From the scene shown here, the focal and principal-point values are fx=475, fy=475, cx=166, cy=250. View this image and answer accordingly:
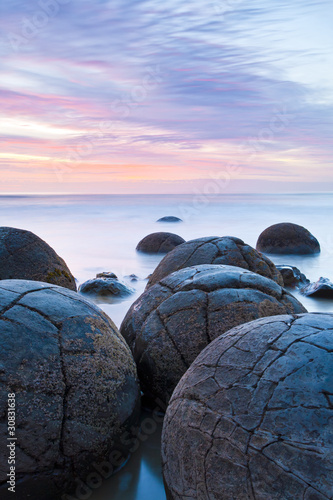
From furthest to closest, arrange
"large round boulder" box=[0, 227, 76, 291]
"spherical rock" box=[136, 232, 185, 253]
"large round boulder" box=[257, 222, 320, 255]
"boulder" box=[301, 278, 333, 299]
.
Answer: "spherical rock" box=[136, 232, 185, 253] → "large round boulder" box=[257, 222, 320, 255] → "boulder" box=[301, 278, 333, 299] → "large round boulder" box=[0, 227, 76, 291]

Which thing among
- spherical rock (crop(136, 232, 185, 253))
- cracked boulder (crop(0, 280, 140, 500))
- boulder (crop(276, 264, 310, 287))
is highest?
cracked boulder (crop(0, 280, 140, 500))

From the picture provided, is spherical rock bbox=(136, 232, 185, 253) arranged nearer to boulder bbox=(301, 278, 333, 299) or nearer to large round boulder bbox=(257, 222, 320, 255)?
large round boulder bbox=(257, 222, 320, 255)

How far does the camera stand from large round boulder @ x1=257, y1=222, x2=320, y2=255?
1468cm

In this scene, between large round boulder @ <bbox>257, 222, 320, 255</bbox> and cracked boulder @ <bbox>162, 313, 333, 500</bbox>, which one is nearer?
cracked boulder @ <bbox>162, 313, 333, 500</bbox>

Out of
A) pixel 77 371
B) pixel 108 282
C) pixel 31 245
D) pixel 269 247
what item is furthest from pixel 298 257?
pixel 77 371

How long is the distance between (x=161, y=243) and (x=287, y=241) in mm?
3922

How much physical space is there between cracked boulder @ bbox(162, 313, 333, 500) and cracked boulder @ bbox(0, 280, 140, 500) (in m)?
0.55

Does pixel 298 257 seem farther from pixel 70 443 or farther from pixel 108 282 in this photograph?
pixel 70 443

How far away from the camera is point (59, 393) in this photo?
293 cm

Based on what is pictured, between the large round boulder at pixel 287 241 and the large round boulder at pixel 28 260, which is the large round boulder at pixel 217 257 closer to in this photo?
the large round boulder at pixel 28 260

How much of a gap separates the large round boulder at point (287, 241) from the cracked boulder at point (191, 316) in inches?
416

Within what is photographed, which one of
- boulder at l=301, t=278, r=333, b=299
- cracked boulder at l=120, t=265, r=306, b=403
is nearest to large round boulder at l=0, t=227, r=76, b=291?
cracked boulder at l=120, t=265, r=306, b=403

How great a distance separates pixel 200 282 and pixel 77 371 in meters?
1.55

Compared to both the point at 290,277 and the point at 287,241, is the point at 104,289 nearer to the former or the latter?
the point at 290,277
